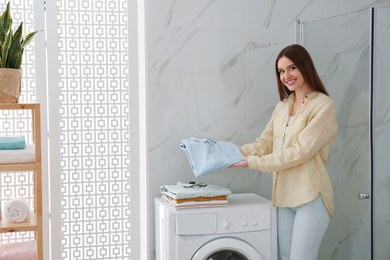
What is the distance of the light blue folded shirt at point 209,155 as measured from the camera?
2410 mm

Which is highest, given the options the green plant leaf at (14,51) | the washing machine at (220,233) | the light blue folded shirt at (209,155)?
the green plant leaf at (14,51)

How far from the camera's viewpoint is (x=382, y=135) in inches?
88.7

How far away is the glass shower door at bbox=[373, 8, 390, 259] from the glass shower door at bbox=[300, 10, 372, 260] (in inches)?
1.6

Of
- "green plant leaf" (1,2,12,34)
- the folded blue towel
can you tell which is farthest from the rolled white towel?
"green plant leaf" (1,2,12,34)

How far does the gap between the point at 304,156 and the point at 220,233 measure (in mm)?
602

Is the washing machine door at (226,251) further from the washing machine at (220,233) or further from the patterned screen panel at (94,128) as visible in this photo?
the patterned screen panel at (94,128)

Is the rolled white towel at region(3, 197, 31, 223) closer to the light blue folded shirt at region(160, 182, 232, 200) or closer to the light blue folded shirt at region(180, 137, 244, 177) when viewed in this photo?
the light blue folded shirt at region(160, 182, 232, 200)

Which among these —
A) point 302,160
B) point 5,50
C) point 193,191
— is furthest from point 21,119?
point 302,160

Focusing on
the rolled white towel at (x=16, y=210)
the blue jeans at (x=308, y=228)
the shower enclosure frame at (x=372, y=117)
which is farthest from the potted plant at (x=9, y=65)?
the shower enclosure frame at (x=372, y=117)

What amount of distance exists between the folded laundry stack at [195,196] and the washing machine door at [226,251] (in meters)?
0.21

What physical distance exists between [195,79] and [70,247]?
4.45ft

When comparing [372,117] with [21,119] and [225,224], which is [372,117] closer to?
[225,224]

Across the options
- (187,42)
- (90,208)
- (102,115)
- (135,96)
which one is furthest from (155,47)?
(90,208)

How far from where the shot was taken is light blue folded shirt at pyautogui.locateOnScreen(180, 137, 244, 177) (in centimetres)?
241
